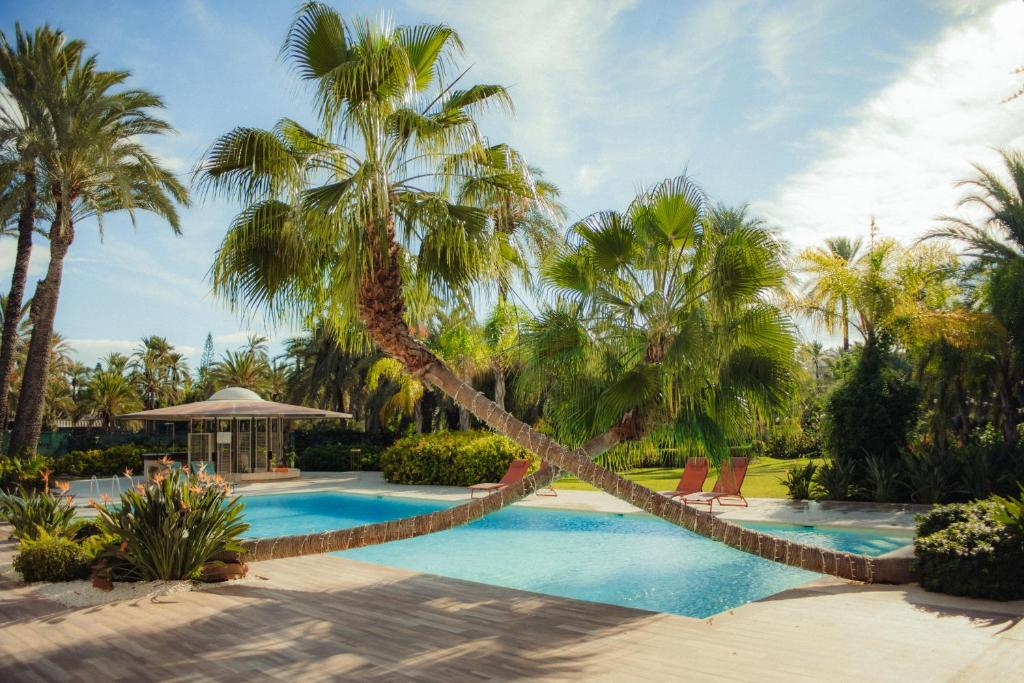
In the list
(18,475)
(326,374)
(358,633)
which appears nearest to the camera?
(358,633)

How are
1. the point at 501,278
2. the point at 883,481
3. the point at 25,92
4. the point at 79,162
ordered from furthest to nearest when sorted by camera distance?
the point at 79,162 → the point at 25,92 → the point at 883,481 → the point at 501,278

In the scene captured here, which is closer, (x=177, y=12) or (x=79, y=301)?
(x=177, y=12)

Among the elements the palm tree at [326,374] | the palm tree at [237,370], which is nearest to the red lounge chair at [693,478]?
the palm tree at [326,374]

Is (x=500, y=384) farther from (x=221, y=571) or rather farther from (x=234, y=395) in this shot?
(x=221, y=571)

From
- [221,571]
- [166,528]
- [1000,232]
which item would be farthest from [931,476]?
[166,528]

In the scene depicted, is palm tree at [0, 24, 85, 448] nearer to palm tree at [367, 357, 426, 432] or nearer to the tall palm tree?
palm tree at [367, 357, 426, 432]

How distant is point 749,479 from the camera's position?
64.9 feet

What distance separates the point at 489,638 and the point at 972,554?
462 centimetres

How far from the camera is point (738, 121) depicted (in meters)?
11.5

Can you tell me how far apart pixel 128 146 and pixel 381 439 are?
15.5 m

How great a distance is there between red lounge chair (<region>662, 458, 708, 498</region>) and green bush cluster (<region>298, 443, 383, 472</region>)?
52.8 ft

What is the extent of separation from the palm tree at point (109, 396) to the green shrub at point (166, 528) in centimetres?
4380

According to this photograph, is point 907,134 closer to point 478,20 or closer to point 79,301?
point 478,20

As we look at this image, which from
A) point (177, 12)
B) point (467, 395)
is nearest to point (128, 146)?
point (177, 12)
